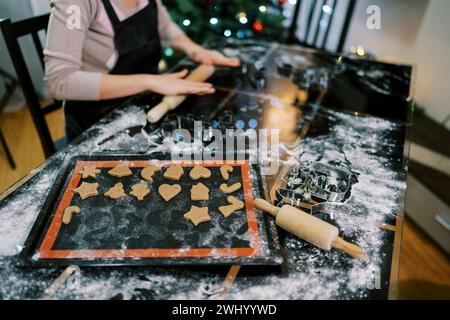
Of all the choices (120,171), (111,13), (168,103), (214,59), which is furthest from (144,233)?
(214,59)

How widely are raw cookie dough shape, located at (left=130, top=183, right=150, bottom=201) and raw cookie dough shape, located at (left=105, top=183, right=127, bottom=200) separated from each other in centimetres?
2

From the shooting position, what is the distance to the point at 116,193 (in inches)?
34.4

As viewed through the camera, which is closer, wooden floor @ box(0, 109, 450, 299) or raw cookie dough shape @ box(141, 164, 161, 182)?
raw cookie dough shape @ box(141, 164, 161, 182)

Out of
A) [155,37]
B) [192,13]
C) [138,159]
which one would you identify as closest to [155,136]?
[138,159]

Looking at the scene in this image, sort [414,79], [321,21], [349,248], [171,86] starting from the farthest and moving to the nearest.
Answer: [321,21], [414,79], [171,86], [349,248]

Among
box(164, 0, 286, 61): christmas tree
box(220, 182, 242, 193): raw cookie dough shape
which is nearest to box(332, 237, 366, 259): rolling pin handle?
box(220, 182, 242, 193): raw cookie dough shape

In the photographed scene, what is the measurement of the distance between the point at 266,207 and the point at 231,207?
8cm

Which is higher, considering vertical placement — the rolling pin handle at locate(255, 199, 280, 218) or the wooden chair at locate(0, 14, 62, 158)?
the wooden chair at locate(0, 14, 62, 158)

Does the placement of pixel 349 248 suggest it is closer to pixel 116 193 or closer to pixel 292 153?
pixel 292 153

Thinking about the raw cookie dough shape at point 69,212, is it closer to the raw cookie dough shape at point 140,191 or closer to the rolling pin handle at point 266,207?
the raw cookie dough shape at point 140,191

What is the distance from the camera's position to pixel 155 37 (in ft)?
5.33

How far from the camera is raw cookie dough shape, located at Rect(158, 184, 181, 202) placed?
0.87 m

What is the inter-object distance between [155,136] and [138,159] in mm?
180

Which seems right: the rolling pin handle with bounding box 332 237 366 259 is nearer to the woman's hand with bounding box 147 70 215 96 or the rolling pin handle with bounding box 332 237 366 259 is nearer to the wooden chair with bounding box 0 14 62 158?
the woman's hand with bounding box 147 70 215 96
